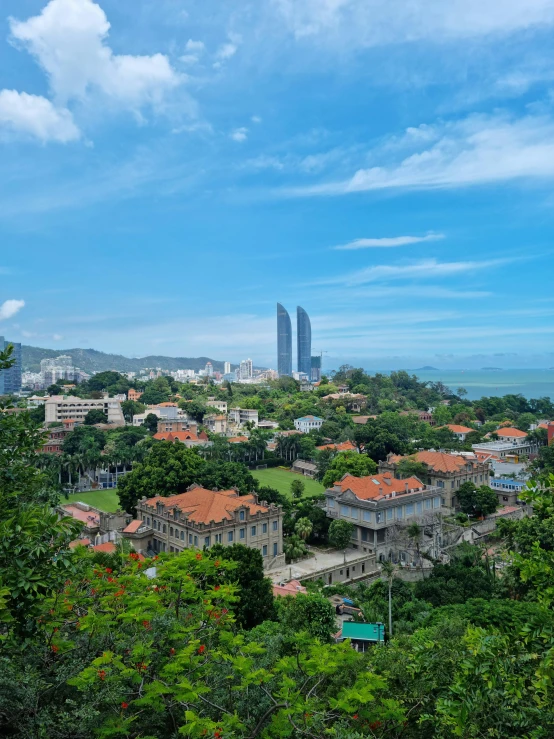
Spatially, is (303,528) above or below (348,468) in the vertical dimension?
below

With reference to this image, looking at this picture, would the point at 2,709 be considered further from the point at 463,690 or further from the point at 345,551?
the point at 345,551

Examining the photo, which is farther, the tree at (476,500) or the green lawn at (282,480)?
the green lawn at (282,480)

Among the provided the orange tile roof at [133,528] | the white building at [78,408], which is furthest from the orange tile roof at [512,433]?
the orange tile roof at [133,528]

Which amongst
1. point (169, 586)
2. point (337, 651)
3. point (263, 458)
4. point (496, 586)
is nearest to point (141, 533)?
point (496, 586)

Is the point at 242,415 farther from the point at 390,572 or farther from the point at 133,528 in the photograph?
the point at 390,572

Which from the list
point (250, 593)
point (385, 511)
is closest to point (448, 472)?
point (385, 511)

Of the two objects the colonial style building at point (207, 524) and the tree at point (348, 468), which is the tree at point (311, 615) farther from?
the tree at point (348, 468)

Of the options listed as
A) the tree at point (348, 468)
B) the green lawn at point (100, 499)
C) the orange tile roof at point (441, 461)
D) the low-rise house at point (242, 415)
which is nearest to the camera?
the orange tile roof at point (441, 461)
